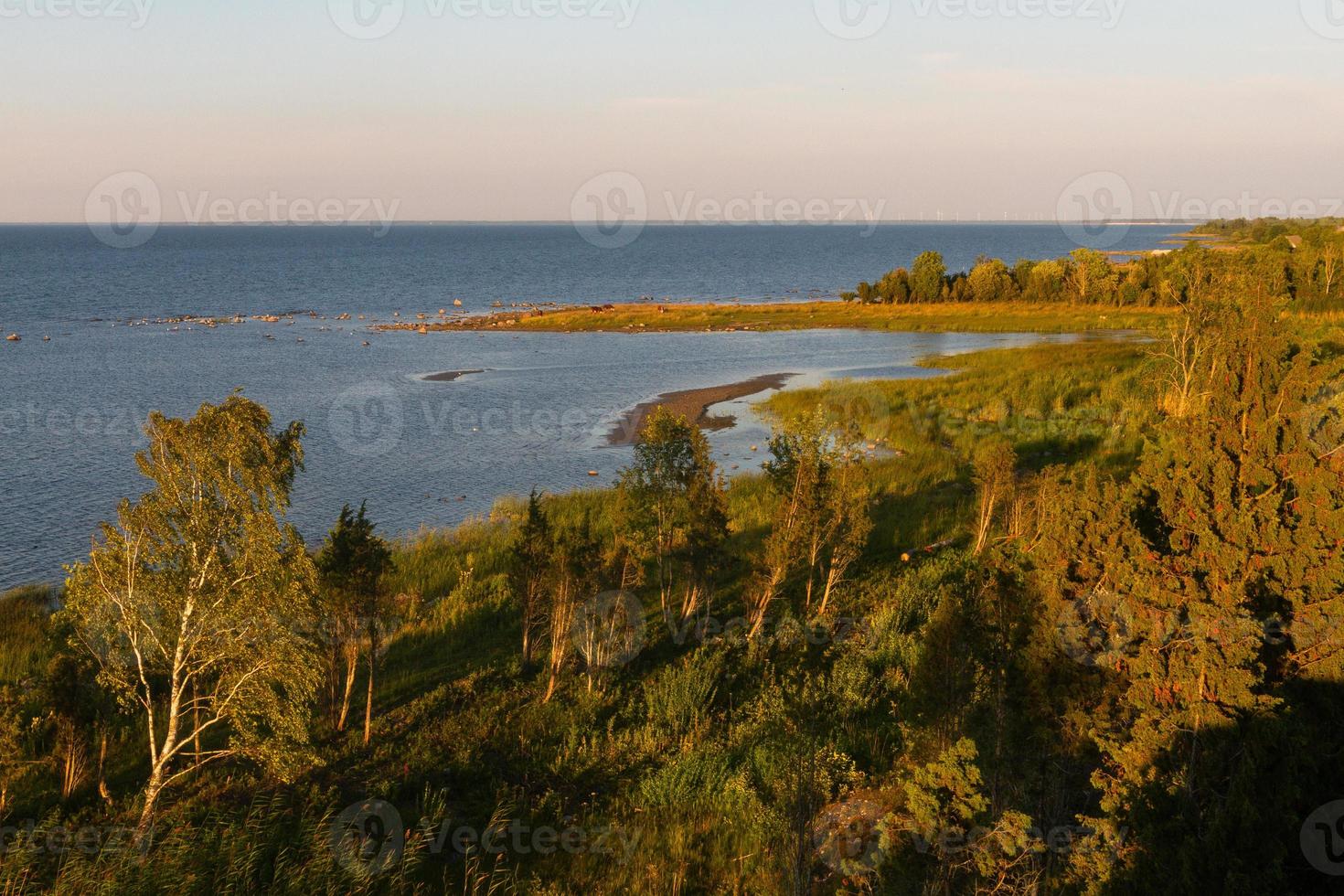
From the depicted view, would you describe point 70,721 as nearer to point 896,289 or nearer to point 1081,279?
point 896,289

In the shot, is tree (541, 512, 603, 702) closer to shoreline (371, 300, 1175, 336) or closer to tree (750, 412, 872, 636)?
tree (750, 412, 872, 636)

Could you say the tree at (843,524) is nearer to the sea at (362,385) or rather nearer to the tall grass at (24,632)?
the sea at (362,385)

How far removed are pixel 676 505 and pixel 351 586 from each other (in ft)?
25.5

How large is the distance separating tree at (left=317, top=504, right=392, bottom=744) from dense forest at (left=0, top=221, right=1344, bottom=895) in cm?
9

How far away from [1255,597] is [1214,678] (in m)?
1.28

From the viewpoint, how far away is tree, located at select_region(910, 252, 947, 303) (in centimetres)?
9981

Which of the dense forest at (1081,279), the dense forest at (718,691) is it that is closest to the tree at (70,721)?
the dense forest at (718,691)

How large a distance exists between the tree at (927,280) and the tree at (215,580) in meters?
94.4

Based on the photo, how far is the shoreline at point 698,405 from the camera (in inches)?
1860

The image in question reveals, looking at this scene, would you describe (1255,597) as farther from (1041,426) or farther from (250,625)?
(1041,426)

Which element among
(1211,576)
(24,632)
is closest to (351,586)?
(24,632)

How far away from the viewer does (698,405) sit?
5319 cm

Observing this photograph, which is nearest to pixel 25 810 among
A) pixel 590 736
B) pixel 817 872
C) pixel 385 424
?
pixel 590 736

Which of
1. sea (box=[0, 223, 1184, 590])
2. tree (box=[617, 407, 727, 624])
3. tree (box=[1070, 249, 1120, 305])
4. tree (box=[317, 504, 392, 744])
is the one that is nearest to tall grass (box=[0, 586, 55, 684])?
sea (box=[0, 223, 1184, 590])
